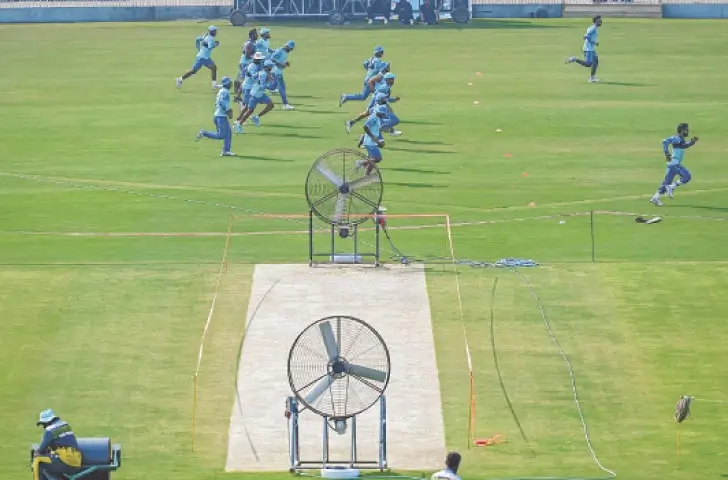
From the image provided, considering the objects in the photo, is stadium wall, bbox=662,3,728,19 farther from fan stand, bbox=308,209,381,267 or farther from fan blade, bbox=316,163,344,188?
fan blade, bbox=316,163,344,188

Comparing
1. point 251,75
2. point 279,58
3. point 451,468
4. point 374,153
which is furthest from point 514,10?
point 451,468

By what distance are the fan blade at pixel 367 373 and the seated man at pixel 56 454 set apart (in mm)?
4055

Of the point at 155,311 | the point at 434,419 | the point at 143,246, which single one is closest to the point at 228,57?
the point at 143,246

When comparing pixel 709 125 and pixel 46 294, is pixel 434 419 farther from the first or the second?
pixel 709 125

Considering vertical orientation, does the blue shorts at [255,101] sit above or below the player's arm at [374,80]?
below

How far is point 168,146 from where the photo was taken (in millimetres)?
51562

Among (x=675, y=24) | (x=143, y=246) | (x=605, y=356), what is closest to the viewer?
(x=605, y=356)

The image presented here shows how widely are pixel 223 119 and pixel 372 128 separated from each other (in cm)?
541

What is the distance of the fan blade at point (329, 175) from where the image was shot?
35906mm

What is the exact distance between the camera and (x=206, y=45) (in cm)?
6069

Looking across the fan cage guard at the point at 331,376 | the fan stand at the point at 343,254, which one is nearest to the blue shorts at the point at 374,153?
the fan stand at the point at 343,254

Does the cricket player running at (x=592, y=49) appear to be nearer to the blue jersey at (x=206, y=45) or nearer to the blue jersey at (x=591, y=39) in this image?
the blue jersey at (x=591, y=39)

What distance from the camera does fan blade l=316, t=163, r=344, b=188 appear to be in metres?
35.9

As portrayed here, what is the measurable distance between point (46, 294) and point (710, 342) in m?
13.0
